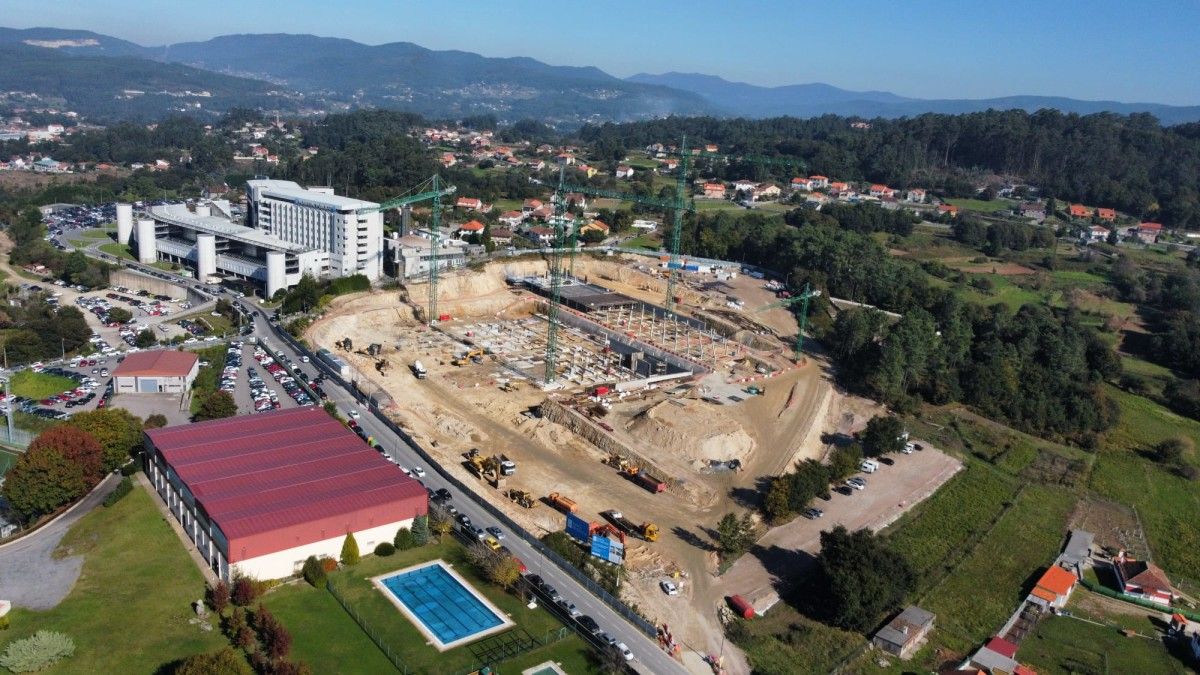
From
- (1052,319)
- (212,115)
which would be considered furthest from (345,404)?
(212,115)

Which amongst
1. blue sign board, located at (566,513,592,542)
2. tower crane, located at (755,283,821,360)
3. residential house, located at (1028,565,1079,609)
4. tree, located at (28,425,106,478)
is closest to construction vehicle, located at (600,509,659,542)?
blue sign board, located at (566,513,592,542)

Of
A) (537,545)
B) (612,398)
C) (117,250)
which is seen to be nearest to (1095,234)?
(612,398)

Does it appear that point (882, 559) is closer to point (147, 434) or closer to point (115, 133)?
point (147, 434)

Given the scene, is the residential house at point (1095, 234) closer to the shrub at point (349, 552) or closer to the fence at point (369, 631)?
the shrub at point (349, 552)

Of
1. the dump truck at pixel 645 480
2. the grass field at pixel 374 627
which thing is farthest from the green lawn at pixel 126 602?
the dump truck at pixel 645 480

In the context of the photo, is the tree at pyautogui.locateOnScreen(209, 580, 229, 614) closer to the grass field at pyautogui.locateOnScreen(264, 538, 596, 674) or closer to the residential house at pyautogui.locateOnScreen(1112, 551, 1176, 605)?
the grass field at pyautogui.locateOnScreen(264, 538, 596, 674)

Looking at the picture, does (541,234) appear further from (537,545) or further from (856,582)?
(856,582)
